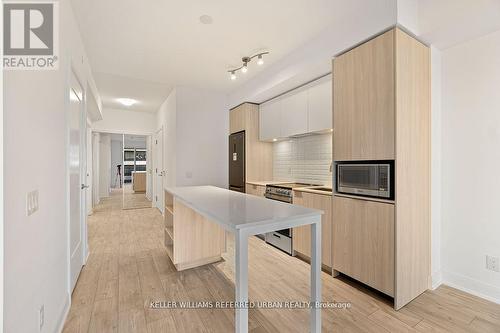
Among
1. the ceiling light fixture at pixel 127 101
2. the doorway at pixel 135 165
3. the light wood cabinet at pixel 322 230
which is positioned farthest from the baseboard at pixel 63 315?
the doorway at pixel 135 165

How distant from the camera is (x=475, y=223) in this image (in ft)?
7.23

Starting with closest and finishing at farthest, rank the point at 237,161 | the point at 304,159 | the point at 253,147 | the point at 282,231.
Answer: the point at 282,231 < the point at 304,159 < the point at 253,147 < the point at 237,161

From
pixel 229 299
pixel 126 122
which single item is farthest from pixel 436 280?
pixel 126 122

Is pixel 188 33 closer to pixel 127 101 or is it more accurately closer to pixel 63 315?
pixel 63 315

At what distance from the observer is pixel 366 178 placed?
2.23 metres

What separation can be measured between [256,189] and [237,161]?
0.79 metres

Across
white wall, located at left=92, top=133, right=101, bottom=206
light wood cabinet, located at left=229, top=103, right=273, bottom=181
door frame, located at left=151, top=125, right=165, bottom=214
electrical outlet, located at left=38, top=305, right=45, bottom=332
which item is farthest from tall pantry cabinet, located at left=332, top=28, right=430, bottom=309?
white wall, located at left=92, top=133, right=101, bottom=206

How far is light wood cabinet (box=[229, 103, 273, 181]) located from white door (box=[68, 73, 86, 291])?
7.97 ft

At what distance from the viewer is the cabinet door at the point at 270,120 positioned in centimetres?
388

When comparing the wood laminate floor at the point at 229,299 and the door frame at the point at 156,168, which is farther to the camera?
the door frame at the point at 156,168

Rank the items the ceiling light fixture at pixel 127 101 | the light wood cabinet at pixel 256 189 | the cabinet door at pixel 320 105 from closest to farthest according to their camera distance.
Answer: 1. the cabinet door at pixel 320 105
2. the light wood cabinet at pixel 256 189
3. the ceiling light fixture at pixel 127 101

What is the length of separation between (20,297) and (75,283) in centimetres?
150

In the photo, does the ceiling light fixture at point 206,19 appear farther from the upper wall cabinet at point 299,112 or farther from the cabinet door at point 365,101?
the upper wall cabinet at point 299,112

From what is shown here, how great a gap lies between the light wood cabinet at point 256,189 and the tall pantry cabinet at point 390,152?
60.4 inches
